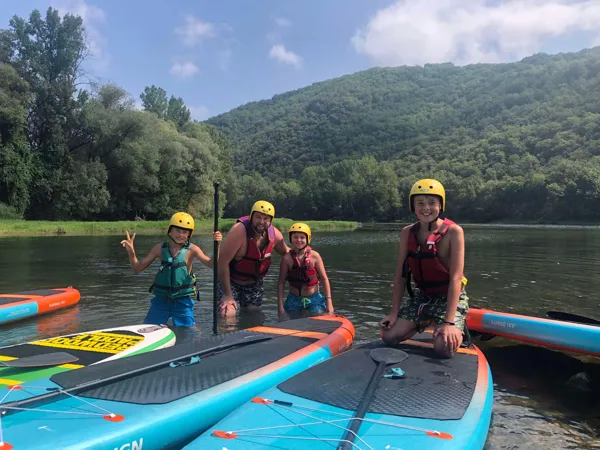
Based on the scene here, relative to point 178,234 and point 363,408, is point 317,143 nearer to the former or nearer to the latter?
point 178,234

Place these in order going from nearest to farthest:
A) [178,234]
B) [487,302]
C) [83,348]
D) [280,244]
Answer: [83,348] → [178,234] → [280,244] → [487,302]

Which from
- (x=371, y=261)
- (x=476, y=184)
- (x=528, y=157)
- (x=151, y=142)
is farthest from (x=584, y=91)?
(x=371, y=261)

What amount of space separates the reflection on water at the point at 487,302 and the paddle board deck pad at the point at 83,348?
2.54ft

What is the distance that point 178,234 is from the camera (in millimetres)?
6867

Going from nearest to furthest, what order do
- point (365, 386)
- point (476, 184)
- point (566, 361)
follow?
point (365, 386) → point (566, 361) → point (476, 184)

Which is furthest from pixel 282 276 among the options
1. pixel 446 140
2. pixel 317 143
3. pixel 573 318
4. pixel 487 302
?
pixel 317 143

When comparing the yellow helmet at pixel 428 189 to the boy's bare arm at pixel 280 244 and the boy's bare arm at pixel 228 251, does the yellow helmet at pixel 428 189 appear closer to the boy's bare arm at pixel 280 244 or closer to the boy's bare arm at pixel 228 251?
the boy's bare arm at pixel 228 251

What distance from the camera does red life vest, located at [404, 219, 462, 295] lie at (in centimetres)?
496

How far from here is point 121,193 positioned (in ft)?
143

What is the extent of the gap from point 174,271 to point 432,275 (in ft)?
11.8

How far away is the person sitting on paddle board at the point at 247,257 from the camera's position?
22.7 feet

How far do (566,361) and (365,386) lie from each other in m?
4.35

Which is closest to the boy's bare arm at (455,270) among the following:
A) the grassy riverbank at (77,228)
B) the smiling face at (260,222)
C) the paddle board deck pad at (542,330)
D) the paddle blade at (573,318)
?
the paddle board deck pad at (542,330)

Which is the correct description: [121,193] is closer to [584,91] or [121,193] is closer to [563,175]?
[563,175]
